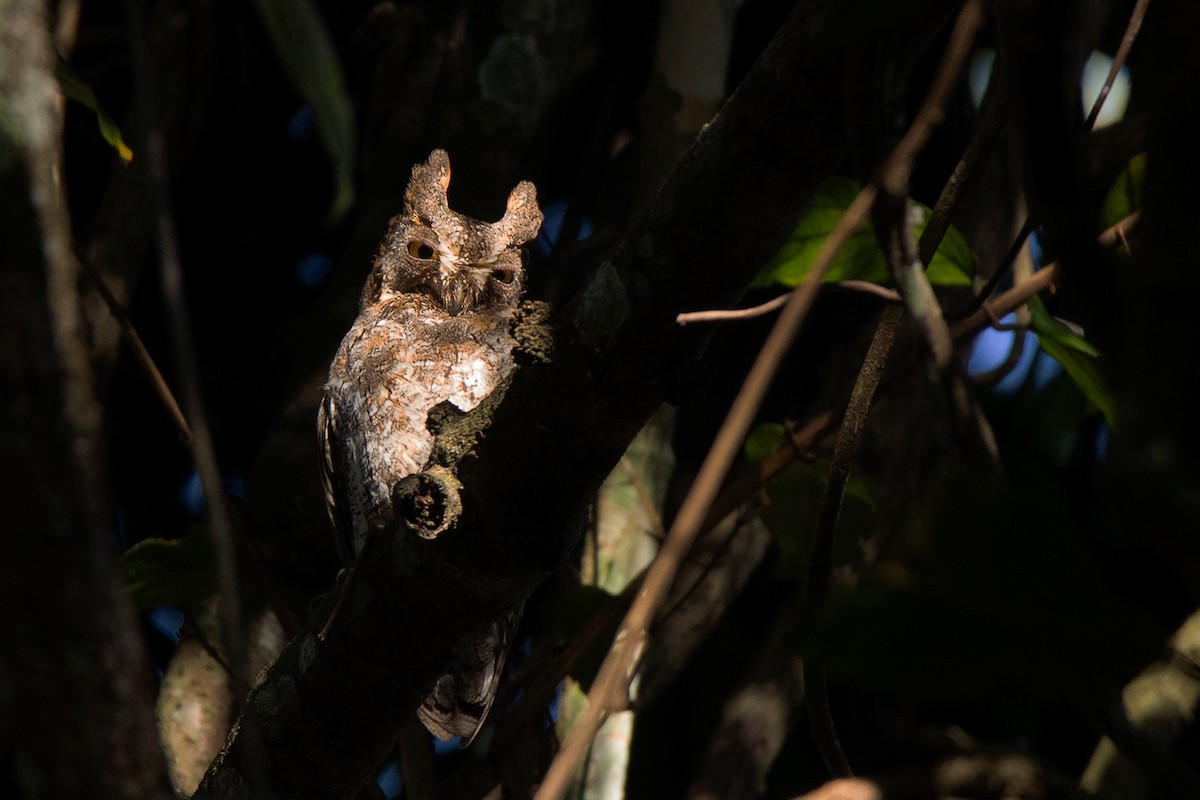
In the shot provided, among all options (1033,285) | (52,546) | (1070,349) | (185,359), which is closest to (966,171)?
(1033,285)

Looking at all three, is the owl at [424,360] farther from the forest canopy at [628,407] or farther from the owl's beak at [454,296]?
the forest canopy at [628,407]

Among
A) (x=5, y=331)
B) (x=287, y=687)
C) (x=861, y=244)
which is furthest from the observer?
(x=861, y=244)

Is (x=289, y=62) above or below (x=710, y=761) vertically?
above

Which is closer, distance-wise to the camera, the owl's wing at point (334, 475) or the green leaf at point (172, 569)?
the green leaf at point (172, 569)

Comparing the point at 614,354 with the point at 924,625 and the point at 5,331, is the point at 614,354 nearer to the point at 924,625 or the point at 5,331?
the point at 924,625

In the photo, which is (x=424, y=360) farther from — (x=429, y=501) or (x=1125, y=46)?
(x=1125, y=46)

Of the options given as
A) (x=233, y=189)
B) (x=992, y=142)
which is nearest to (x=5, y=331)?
(x=992, y=142)

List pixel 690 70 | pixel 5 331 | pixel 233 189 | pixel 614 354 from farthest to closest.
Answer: pixel 233 189 → pixel 690 70 → pixel 614 354 → pixel 5 331

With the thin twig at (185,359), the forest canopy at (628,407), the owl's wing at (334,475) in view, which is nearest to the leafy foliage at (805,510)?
the forest canopy at (628,407)
